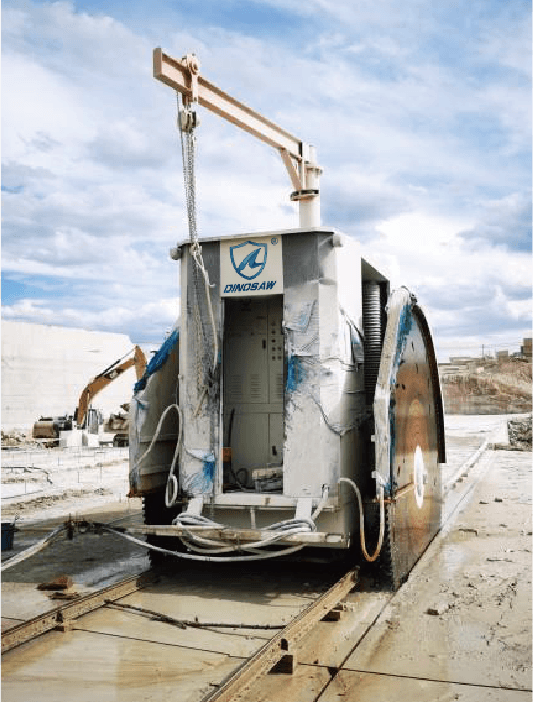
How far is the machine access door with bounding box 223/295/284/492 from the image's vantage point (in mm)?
8094

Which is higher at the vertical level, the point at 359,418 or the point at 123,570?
the point at 359,418

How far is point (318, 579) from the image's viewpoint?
705 centimetres

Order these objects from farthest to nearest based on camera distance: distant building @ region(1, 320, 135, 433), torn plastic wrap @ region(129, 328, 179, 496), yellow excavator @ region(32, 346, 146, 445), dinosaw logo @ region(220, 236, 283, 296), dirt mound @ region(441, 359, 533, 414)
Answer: dirt mound @ region(441, 359, 533, 414) < distant building @ region(1, 320, 135, 433) < yellow excavator @ region(32, 346, 146, 445) < torn plastic wrap @ region(129, 328, 179, 496) < dinosaw logo @ region(220, 236, 283, 296)

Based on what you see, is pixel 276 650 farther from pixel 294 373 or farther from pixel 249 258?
pixel 249 258

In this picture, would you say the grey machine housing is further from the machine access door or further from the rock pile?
the rock pile

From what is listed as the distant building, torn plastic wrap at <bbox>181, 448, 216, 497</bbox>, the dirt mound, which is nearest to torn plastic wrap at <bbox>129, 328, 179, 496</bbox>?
torn plastic wrap at <bbox>181, 448, 216, 497</bbox>

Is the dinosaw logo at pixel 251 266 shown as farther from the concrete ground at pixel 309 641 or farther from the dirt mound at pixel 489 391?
the dirt mound at pixel 489 391

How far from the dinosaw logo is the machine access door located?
3.12 feet

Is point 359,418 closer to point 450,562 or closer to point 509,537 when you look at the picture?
point 450,562

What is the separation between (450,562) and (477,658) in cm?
308

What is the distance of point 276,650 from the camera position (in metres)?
4.67

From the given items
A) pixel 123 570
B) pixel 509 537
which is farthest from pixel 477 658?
pixel 509 537

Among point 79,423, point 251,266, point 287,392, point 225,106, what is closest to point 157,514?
point 287,392

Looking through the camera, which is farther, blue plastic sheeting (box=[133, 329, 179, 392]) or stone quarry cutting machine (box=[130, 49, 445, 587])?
blue plastic sheeting (box=[133, 329, 179, 392])
